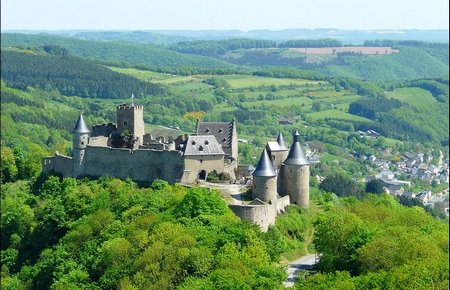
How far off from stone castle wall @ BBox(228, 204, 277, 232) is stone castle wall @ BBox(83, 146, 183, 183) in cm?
756

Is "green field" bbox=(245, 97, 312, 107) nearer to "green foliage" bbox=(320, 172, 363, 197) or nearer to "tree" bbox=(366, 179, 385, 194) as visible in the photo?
"tree" bbox=(366, 179, 385, 194)

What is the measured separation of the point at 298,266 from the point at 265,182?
20.6ft

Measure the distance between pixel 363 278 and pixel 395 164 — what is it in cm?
12216

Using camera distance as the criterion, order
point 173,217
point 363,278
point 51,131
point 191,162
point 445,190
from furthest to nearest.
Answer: point 445,190
point 51,131
point 191,162
point 173,217
point 363,278

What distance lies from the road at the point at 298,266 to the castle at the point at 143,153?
9885 millimetres

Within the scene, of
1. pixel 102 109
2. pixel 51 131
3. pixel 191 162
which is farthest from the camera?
pixel 102 109

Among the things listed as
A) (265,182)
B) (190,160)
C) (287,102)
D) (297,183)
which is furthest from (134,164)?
(287,102)

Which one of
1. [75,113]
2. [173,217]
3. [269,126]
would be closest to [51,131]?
[75,113]

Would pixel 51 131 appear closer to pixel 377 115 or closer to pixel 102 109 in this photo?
pixel 102 109

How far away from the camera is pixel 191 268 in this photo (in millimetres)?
49125

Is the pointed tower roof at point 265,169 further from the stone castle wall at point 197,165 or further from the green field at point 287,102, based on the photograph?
the green field at point 287,102

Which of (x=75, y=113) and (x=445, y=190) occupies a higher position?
(x=75, y=113)

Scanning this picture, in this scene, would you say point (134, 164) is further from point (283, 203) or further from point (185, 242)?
point (185, 242)

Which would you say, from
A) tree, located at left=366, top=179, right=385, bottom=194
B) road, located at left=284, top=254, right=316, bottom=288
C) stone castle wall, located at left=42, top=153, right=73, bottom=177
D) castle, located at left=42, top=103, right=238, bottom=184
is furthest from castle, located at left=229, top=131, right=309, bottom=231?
tree, located at left=366, top=179, right=385, bottom=194
